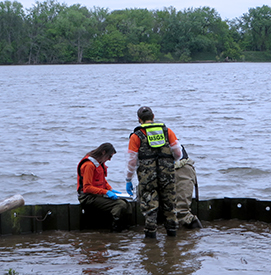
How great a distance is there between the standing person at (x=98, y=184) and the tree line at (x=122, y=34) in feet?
419

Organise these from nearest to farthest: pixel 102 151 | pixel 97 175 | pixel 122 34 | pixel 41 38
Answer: pixel 102 151 < pixel 97 175 < pixel 41 38 < pixel 122 34

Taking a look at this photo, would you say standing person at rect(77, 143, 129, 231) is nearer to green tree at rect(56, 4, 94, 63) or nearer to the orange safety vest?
the orange safety vest

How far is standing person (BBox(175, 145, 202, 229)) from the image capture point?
21.5 ft

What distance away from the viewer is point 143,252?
579 cm

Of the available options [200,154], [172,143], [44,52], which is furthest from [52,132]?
[44,52]

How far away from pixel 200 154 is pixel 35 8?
141691mm

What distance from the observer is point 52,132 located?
750 inches

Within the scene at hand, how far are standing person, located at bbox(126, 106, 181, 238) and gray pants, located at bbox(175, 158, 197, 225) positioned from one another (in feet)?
2.31

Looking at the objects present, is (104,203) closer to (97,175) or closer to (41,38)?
(97,175)

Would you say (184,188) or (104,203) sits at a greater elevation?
(184,188)

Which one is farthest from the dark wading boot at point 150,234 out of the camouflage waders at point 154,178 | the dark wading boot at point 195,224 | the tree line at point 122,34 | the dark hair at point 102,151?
the tree line at point 122,34

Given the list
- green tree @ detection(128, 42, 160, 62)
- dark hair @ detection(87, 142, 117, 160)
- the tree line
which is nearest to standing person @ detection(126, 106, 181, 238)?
dark hair @ detection(87, 142, 117, 160)

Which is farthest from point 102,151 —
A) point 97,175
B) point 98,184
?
point 98,184

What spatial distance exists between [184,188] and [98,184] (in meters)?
1.23
